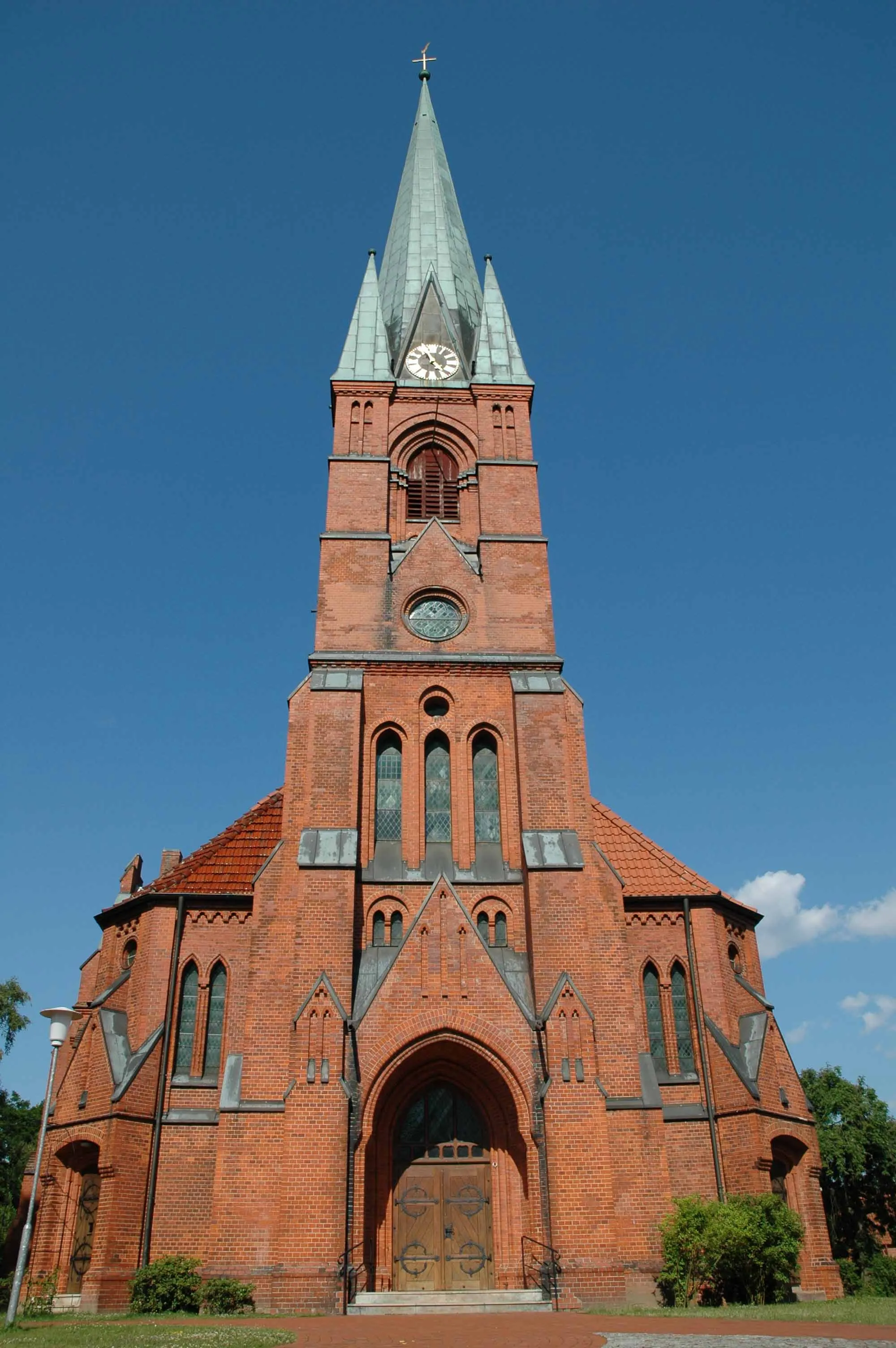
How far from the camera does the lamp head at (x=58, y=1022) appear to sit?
1709 cm

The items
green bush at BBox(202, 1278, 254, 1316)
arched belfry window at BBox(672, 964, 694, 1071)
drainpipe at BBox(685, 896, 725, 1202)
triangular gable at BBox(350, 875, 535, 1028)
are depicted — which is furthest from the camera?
arched belfry window at BBox(672, 964, 694, 1071)

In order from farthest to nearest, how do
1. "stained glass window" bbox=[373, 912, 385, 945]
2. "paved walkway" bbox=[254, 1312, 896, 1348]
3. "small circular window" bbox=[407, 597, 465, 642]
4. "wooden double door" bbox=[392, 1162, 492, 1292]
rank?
"small circular window" bbox=[407, 597, 465, 642], "stained glass window" bbox=[373, 912, 385, 945], "wooden double door" bbox=[392, 1162, 492, 1292], "paved walkway" bbox=[254, 1312, 896, 1348]

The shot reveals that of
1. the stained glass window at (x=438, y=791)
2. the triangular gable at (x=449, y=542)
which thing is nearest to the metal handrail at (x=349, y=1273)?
the stained glass window at (x=438, y=791)

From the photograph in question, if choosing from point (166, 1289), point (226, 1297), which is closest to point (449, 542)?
point (226, 1297)

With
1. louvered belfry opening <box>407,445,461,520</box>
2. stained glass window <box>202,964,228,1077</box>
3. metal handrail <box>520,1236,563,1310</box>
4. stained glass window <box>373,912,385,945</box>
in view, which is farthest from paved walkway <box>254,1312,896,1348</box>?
louvered belfry opening <box>407,445,461,520</box>

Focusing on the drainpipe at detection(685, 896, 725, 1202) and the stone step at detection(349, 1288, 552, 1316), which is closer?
the stone step at detection(349, 1288, 552, 1316)

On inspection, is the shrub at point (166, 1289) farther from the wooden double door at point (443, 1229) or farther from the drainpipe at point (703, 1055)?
the drainpipe at point (703, 1055)

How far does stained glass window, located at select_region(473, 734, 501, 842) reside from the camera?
954 inches

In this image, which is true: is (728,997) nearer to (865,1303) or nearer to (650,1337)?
(865,1303)

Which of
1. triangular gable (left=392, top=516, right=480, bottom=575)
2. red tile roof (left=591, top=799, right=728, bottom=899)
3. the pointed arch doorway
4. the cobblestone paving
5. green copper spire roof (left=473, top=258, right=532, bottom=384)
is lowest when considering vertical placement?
the cobblestone paving

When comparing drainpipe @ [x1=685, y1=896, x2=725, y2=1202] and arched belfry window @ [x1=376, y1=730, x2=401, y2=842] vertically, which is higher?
arched belfry window @ [x1=376, y1=730, x2=401, y2=842]

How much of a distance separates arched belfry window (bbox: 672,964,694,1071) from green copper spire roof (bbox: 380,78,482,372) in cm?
1902

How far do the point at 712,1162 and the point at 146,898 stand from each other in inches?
526

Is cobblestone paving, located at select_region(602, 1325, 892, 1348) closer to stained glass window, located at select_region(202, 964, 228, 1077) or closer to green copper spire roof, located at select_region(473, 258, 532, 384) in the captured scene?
stained glass window, located at select_region(202, 964, 228, 1077)
